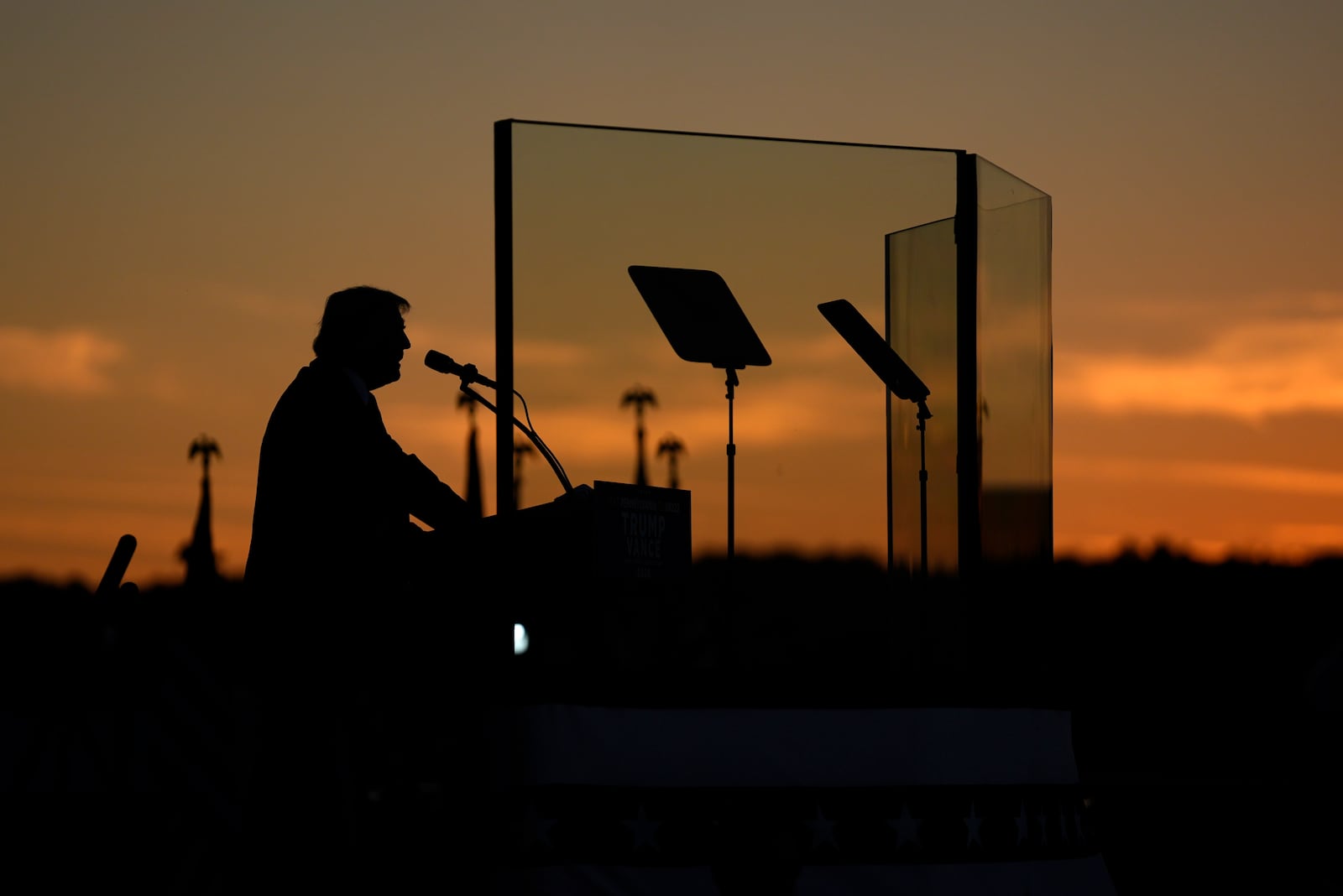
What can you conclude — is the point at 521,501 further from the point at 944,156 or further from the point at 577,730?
the point at 944,156

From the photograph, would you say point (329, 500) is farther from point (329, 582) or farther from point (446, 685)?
point (446, 685)

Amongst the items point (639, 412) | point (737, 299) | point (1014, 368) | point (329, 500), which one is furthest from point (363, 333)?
point (1014, 368)

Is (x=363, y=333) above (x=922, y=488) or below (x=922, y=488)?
above

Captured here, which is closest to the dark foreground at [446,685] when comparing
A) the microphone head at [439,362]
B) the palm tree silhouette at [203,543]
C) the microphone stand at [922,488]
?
the microphone stand at [922,488]

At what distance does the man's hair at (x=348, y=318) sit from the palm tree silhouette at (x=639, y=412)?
80 cm

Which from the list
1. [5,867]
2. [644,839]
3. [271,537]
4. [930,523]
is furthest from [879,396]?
[5,867]

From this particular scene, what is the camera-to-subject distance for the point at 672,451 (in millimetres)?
5621

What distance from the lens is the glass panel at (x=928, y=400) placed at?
6.09 metres

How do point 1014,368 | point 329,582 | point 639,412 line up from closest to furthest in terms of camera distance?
point 329,582 → point 639,412 → point 1014,368

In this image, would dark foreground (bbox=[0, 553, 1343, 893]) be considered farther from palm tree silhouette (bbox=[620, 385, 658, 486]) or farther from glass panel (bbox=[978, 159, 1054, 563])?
palm tree silhouette (bbox=[620, 385, 658, 486])

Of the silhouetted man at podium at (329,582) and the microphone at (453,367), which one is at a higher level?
the microphone at (453,367)

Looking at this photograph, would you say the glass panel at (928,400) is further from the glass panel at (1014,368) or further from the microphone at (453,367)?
the microphone at (453,367)

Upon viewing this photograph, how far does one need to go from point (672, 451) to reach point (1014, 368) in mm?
1455

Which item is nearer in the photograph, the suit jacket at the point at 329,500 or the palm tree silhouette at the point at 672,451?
the suit jacket at the point at 329,500
